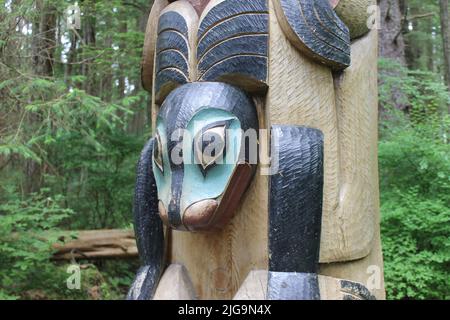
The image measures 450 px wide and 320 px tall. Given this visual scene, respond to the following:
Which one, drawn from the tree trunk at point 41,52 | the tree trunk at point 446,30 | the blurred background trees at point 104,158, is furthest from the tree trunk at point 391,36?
the tree trunk at point 41,52

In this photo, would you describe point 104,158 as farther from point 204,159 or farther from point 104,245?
point 204,159

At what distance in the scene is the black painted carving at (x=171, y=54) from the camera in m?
1.83

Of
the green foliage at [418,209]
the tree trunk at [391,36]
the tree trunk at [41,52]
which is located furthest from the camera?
the tree trunk at [391,36]

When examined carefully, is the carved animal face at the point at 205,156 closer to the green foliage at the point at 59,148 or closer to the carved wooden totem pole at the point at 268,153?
the carved wooden totem pole at the point at 268,153

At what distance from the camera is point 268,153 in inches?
67.0

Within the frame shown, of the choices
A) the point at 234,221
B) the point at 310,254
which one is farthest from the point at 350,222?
the point at 234,221

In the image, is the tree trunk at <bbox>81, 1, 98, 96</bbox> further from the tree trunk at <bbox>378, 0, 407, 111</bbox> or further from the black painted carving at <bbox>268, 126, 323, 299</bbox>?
the black painted carving at <bbox>268, 126, 323, 299</bbox>

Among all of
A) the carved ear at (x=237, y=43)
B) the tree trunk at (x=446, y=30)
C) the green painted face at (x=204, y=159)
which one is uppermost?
the tree trunk at (x=446, y=30)

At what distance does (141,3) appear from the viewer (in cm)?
633

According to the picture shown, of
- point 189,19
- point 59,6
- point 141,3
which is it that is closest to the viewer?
point 189,19

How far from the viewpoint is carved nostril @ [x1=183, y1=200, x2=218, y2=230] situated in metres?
1.61

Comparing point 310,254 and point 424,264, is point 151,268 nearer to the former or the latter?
point 310,254

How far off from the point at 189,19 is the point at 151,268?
3.07 ft

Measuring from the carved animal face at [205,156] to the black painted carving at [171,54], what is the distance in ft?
0.44
